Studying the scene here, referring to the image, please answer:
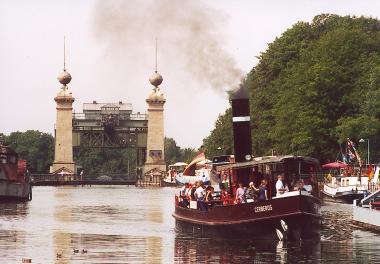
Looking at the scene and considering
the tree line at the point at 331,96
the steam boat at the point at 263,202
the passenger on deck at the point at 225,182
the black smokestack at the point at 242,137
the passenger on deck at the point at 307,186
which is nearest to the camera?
the steam boat at the point at 263,202

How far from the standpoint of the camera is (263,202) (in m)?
48.1

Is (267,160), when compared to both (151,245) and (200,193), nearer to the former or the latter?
(200,193)

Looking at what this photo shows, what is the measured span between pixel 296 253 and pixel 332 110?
6860 centimetres

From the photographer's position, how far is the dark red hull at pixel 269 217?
47.7 metres

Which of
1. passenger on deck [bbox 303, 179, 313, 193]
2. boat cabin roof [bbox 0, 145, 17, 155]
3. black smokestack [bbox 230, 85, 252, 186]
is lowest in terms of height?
passenger on deck [bbox 303, 179, 313, 193]

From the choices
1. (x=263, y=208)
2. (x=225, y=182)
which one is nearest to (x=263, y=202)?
(x=263, y=208)

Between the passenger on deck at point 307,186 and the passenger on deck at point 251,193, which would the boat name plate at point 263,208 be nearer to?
the passenger on deck at point 251,193

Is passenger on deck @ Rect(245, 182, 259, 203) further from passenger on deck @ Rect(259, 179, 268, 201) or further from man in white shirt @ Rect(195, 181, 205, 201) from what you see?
man in white shirt @ Rect(195, 181, 205, 201)

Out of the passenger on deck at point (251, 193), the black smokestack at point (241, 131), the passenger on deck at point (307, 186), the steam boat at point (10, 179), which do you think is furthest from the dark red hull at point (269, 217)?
the steam boat at point (10, 179)

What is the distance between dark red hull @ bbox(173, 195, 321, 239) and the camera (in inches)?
1879

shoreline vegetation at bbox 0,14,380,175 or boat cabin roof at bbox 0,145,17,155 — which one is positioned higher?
shoreline vegetation at bbox 0,14,380,175

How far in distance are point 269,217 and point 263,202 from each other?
23.6 inches

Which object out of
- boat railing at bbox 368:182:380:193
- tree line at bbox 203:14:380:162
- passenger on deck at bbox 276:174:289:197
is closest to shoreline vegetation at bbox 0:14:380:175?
tree line at bbox 203:14:380:162

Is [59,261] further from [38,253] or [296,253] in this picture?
[296,253]
